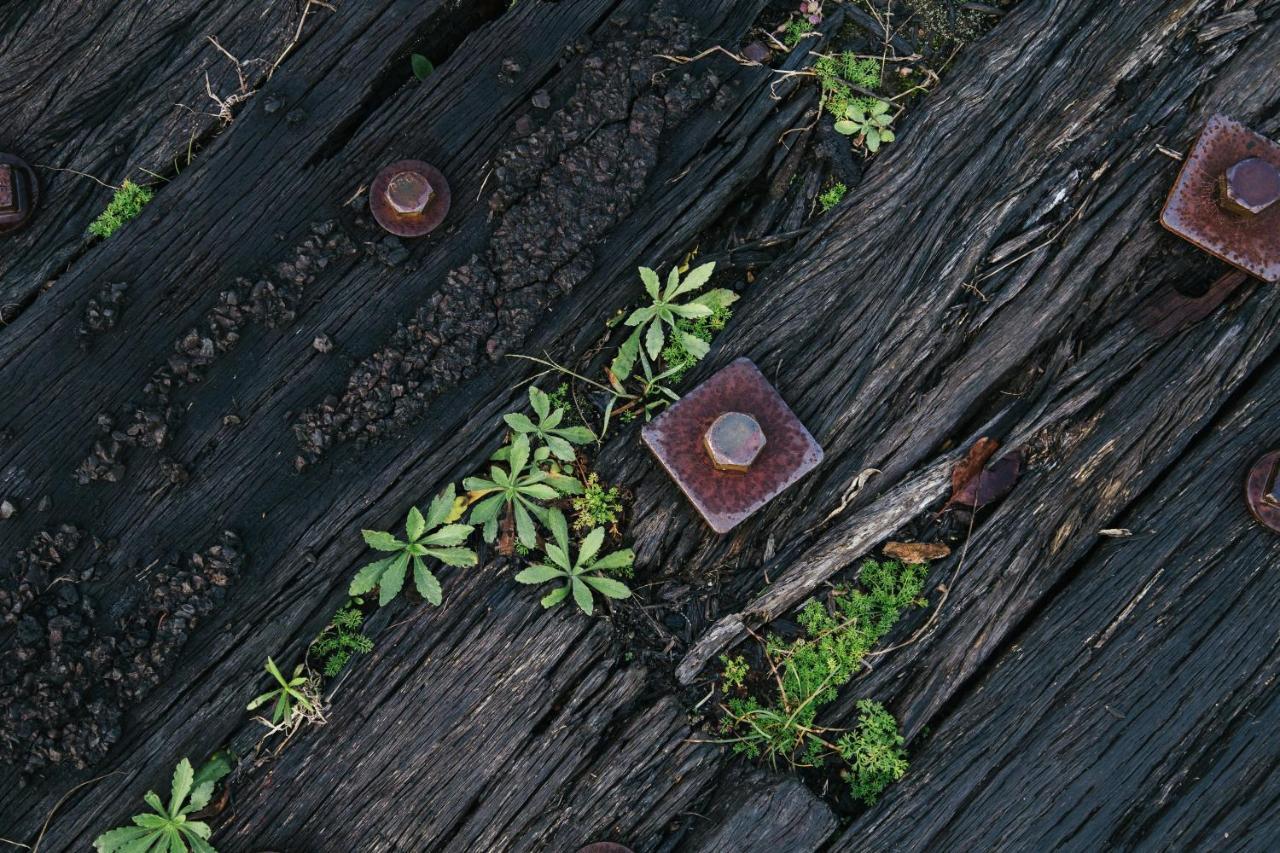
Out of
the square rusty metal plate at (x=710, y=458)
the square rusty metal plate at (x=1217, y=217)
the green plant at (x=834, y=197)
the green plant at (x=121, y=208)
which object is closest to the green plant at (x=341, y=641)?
the square rusty metal plate at (x=710, y=458)

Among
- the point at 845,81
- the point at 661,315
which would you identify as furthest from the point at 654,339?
the point at 845,81

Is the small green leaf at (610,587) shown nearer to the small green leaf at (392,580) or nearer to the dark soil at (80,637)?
the small green leaf at (392,580)

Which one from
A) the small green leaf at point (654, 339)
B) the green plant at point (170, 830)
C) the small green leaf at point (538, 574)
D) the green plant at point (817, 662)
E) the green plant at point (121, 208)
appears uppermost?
the green plant at point (121, 208)

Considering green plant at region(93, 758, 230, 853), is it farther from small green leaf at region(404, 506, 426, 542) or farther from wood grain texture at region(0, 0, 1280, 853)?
small green leaf at region(404, 506, 426, 542)

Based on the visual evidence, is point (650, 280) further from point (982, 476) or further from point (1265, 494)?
point (1265, 494)

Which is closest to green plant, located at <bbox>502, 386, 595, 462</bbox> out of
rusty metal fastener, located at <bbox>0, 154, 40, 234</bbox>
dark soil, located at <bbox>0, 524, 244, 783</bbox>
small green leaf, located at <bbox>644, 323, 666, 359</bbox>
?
small green leaf, located at <bbox>644, 323, 666, 359</bbox>

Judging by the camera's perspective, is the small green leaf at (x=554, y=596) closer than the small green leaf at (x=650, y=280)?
Yes
